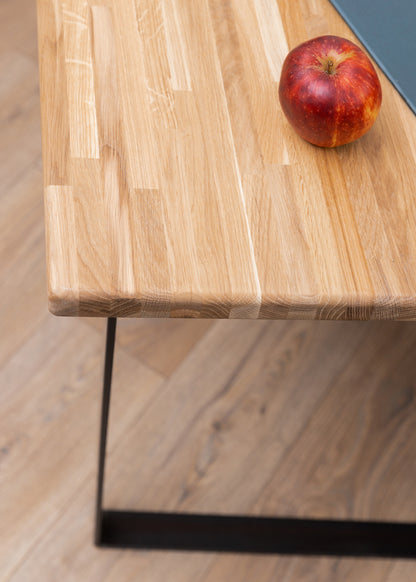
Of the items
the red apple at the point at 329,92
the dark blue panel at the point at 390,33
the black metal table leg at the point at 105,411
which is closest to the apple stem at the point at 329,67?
the red apple at the point at 329,92

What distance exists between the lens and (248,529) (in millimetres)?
1219

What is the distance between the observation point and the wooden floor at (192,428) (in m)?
1.19

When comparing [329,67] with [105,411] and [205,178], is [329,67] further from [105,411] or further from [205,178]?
[105,411]

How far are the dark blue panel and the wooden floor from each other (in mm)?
668

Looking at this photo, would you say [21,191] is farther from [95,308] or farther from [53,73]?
[95,308]

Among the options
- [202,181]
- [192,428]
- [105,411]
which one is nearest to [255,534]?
[192,428]

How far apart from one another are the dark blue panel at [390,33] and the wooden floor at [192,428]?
2.19 feet

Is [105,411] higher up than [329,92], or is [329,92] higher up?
[329,92]

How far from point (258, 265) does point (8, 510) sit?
28.7 inches

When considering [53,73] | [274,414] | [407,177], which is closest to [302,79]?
[407,177]

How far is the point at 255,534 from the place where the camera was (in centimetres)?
122

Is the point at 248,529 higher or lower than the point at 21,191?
lower

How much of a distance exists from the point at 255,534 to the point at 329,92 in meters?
0.78

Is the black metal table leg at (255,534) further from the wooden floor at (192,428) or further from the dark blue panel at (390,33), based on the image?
the dark blue panel at (390,33)
